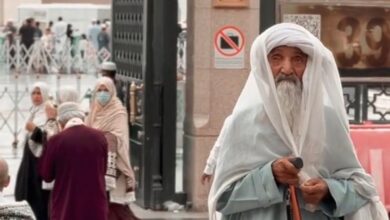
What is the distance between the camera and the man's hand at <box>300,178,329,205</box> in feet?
13.8

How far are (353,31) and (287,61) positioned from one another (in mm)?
A: 6911

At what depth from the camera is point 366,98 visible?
10883 mm

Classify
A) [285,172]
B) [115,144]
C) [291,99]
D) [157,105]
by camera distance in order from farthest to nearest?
[157,105] → [115,144] → [291,99] → [285,172]

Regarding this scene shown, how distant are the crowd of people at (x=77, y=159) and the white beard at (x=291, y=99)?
11.2ft

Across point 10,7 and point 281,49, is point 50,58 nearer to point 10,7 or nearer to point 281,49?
point 10,7

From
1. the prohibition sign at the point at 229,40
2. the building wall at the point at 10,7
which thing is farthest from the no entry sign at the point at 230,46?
the building wall at the point at 10,7

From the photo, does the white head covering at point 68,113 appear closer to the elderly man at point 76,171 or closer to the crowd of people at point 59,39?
the elderly man at point 76,171

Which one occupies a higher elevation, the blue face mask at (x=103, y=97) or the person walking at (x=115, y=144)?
the blue face mask at (x=103, y=97)

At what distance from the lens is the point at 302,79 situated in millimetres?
4312

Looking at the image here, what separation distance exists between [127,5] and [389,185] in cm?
526

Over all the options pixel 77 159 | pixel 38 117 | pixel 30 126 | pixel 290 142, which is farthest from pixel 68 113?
pixel 290 142

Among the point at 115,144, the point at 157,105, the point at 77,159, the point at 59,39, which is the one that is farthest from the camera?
the point at 59,39

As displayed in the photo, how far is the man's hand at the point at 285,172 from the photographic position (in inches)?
163

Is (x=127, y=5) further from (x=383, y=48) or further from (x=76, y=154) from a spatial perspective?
(x=76, y=154)
